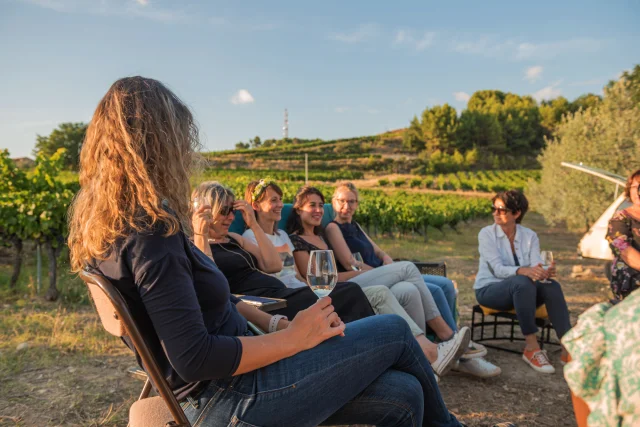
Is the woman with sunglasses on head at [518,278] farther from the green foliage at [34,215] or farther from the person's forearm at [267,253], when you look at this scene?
the green foliage at [34,215]

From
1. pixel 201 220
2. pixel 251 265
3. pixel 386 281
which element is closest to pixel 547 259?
pixel 386 281

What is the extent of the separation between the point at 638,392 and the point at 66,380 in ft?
11.4

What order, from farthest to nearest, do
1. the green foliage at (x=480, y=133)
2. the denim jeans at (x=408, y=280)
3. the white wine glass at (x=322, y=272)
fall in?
1. the green foliage at (x=480, y=133)
2. the denim jeans at (x=408, y=280)
3. the white wine glass at (x=322, y=272)

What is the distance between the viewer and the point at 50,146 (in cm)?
4638

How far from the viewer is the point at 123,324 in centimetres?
126

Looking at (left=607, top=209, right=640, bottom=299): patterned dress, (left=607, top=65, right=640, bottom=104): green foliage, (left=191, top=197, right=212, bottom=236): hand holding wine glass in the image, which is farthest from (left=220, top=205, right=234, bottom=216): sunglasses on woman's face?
(left=607, top=65, right=640, bottom=104): green foliage

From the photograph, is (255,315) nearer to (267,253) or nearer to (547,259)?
(267,253)

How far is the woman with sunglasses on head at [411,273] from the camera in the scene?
341cm

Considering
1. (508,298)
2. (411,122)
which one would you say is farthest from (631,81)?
(411,122)

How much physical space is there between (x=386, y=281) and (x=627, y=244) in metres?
2.02

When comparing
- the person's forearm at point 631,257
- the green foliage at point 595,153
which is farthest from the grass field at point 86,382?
the green foliage at point 595,153

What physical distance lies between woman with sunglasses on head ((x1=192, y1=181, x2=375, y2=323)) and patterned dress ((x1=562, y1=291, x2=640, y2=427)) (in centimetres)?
174

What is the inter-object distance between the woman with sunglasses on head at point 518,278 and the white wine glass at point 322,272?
258 cm

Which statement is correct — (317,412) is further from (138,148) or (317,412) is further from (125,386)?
(125,386)
